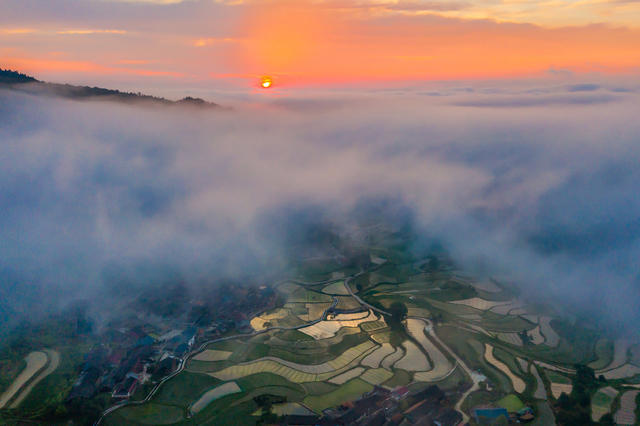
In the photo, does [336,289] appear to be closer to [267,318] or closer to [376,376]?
[267,318]

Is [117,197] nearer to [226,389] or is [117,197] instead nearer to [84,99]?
[84,99]

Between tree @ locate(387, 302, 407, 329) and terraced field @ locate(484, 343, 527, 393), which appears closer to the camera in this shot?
terraced field @ locate(484, 343, 527, 393)

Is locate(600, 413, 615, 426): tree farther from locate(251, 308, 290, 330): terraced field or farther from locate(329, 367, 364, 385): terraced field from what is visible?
locate(251, 308, 290, 330): terraced field

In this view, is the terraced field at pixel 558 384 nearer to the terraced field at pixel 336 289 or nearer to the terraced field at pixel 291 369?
the terraced field at pixel 291 369

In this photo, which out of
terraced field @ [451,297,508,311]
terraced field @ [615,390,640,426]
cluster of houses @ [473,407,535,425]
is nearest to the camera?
cluster of houses @ [473,407,535,425]

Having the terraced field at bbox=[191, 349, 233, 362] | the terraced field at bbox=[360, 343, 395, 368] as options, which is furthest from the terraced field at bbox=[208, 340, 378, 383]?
the terraced field at bbox=[191, 349, 233, 362]

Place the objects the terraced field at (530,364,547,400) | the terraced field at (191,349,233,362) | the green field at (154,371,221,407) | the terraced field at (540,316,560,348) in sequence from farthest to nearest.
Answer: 1. the terraced field at (540,316,560,348)
2. the terraced field at (191,349,233,362)
3. the terraced field at (530,364,547,400)
4. the green field at (154,371,221,407)

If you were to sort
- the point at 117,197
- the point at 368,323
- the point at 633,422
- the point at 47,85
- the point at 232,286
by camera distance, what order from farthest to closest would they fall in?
the point at 47,85 → the point at 117,197 → the point at 232,286 → the point at 368,323 → the point at 633,422

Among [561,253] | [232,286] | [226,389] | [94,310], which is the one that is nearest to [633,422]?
[226,389]
